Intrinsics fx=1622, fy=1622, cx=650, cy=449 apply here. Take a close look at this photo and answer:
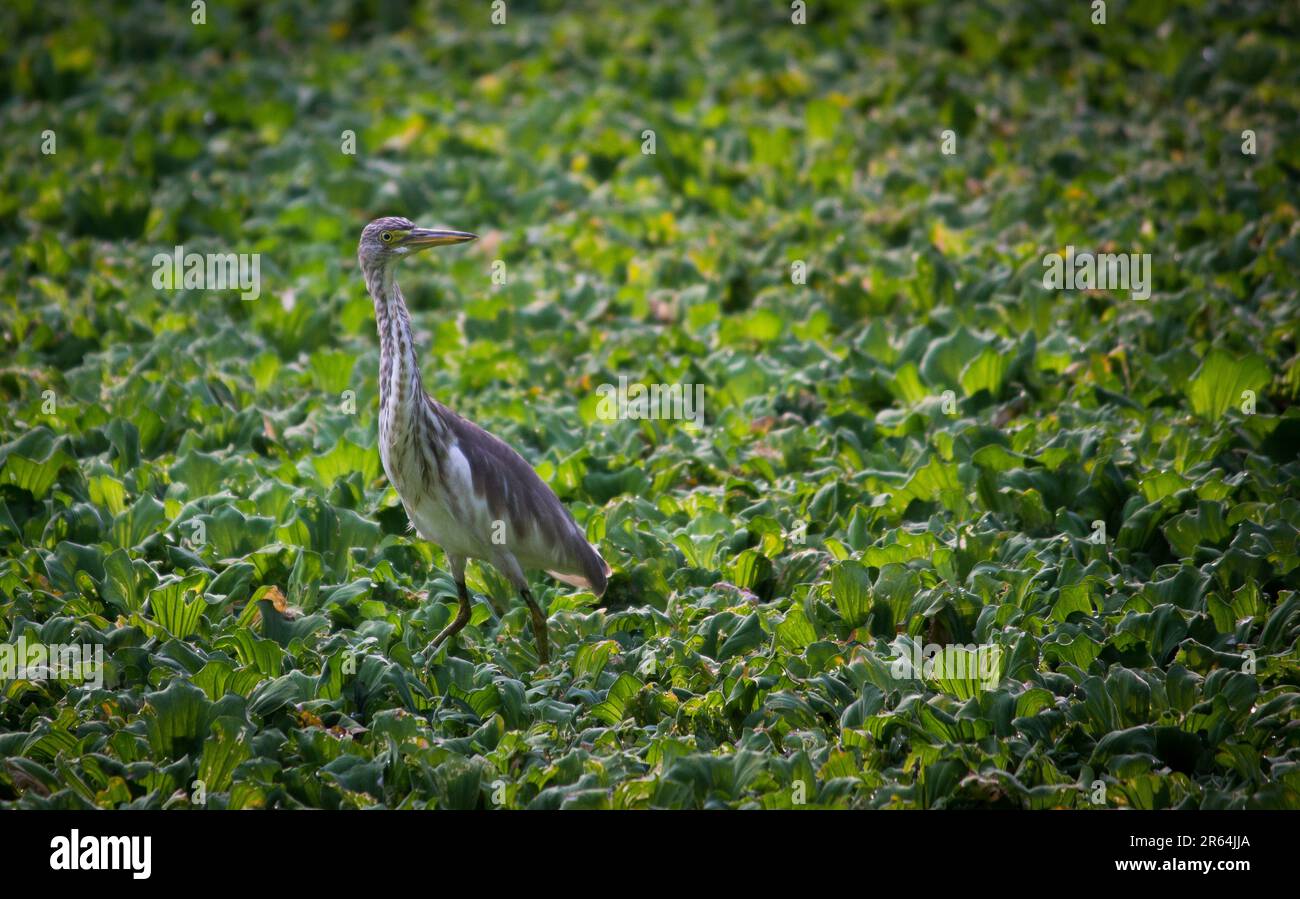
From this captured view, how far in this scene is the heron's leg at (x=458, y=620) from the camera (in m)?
7.89

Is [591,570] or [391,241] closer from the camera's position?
[391,241]

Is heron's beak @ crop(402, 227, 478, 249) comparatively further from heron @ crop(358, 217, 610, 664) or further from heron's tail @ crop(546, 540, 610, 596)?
heron's tail @ crop(546, 540, 610, 596)

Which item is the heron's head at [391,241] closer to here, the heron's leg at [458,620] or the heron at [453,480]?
the heron at [453,480]

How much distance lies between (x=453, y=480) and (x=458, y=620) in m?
0.74

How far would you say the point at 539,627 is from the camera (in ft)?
25.7

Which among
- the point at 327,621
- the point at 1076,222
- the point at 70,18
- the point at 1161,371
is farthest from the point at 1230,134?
the point at 70,18

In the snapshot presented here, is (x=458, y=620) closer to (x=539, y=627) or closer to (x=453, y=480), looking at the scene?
(x=539, y=627)

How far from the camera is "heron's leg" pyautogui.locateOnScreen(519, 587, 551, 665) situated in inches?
308

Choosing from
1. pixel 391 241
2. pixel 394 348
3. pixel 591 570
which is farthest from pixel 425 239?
pixel 591 570

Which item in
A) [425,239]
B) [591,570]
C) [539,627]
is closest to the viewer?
[539,627]

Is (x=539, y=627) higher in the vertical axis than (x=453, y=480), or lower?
lower

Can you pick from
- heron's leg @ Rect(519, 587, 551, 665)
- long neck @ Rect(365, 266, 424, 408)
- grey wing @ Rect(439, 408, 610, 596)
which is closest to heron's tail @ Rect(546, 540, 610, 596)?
grey wing @ Rect(439, 408, 610, 596)

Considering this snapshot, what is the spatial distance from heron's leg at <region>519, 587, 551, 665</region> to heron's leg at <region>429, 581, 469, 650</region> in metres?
0.35
